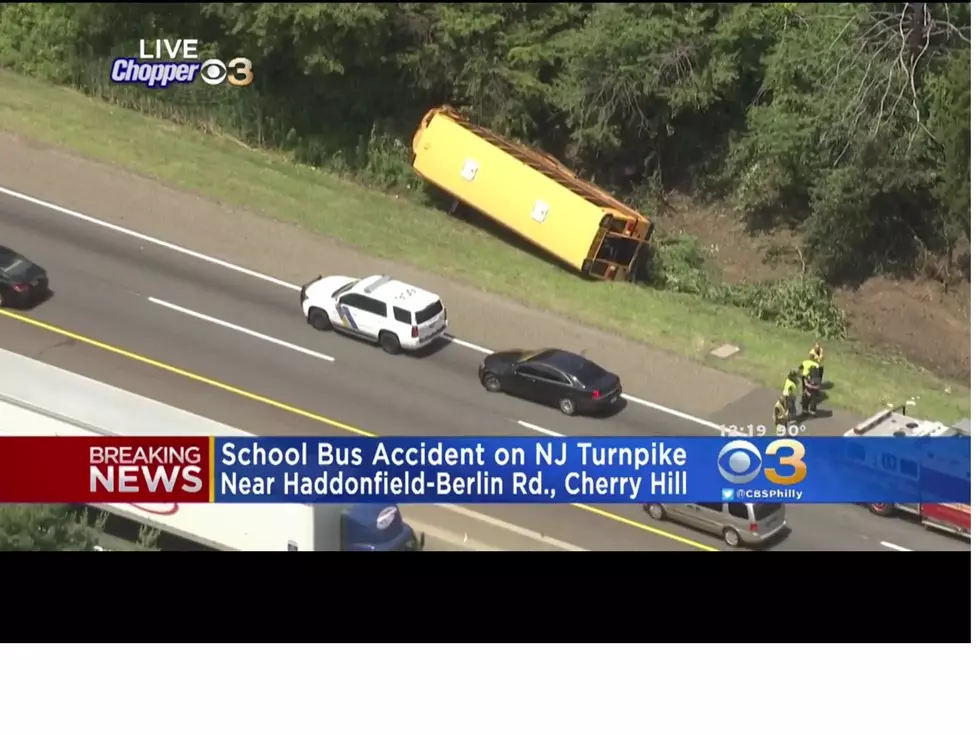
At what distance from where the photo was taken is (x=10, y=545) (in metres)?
24.0

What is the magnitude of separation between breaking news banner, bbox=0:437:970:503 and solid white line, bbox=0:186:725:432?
1.82 metres

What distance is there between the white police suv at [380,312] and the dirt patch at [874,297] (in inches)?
348

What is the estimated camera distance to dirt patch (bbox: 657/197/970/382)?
96.2 feet

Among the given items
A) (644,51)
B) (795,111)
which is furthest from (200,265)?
(795,111)

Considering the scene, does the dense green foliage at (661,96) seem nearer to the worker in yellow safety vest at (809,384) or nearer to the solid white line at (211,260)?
the solid white line at (211,260)

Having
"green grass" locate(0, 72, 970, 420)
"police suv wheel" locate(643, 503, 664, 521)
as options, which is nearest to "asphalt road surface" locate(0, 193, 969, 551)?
"police suv wheel" locate(643, 503, 664, 521)

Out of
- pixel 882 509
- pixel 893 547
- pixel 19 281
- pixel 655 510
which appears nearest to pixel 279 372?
pixel 19 281

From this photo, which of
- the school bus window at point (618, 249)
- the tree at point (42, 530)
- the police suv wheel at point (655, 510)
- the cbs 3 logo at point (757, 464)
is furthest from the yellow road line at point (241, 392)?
the school bus window at point (618, 249)

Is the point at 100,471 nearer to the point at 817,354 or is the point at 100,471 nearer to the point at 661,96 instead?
the point at 817,354

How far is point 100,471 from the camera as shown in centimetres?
2405

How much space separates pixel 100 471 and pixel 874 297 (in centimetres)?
1768

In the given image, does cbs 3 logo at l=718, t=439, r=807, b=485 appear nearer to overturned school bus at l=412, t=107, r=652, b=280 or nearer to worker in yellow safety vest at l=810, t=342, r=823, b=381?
worker in yellow safety vest at l=810, t=342, r=823, b=381

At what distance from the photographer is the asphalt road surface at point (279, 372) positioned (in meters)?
24.6

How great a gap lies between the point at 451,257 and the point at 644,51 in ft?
29.2
